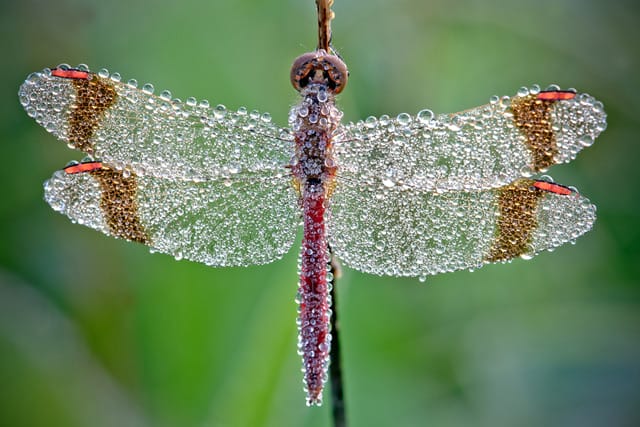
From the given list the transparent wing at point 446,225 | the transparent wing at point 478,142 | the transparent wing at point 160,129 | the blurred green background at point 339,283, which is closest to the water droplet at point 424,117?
the transparent wing at point 478,142

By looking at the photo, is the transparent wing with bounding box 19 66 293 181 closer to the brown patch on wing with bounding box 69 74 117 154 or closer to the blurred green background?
the brown patch on wing with bounding box 69 74 117 154

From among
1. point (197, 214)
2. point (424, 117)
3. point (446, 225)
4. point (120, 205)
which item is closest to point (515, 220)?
point (446, 225)

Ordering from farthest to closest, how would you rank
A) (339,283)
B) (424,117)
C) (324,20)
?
(339,283) < (424,117) < (324,20)

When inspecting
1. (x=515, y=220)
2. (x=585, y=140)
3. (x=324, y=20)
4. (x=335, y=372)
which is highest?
(x=324, y=20)

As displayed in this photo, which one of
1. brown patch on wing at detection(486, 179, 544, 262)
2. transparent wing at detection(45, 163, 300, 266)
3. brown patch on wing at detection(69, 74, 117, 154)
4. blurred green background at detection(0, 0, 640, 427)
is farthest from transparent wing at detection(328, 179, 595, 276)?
brown patch on wing at detection(69, 74, 117, 154)

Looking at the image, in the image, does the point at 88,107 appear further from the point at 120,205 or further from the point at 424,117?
the point at 424,117

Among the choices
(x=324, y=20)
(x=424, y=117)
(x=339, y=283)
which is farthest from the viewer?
(x=339, y=283)
